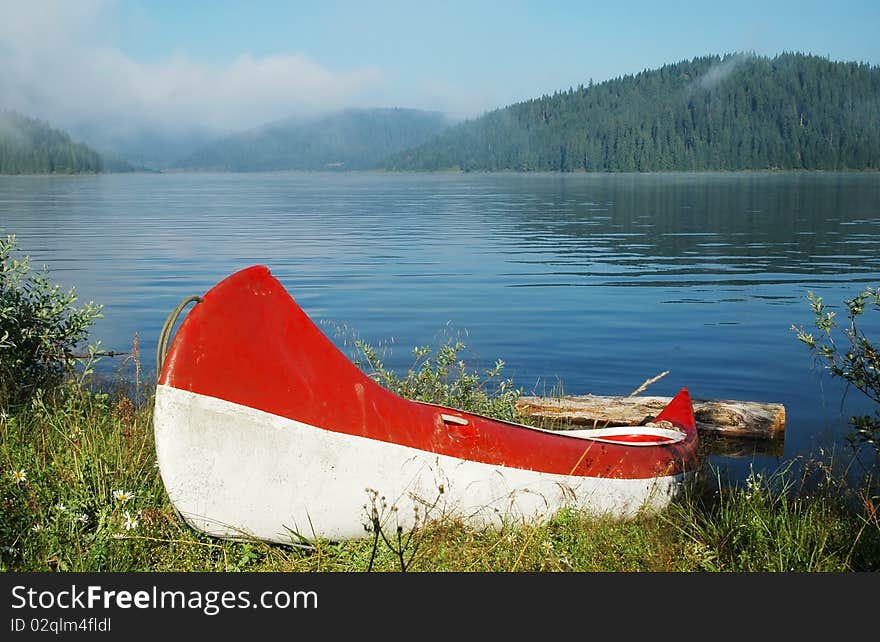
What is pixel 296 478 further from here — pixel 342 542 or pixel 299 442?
pixel 342 542

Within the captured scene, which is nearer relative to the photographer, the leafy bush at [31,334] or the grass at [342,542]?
the grass at [342,542]

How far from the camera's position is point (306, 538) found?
5.73 meters

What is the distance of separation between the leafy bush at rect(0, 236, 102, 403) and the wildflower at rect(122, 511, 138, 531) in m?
3.14

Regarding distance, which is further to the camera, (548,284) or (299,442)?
(548,284)

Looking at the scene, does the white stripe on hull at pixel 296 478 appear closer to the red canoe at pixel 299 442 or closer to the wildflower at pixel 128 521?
the red canoe at pixel 299 442

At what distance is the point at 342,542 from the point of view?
19.2ft

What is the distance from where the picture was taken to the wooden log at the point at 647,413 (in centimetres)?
1072

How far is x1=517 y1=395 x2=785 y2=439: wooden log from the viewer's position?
10719mm

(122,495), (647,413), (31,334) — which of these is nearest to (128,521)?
(122,495)

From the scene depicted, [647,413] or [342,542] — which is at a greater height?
[342,542]

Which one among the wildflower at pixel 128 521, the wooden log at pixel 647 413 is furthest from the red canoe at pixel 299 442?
the wooden log at pixel 647 413

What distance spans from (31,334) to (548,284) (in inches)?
709

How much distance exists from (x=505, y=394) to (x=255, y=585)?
214 inches

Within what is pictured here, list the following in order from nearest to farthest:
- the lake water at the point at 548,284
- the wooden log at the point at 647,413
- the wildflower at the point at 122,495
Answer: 1. the wildflower at the point at 122,495
2. the wooden log at the point at 647,413
3. the lake water at the point at 548,284
